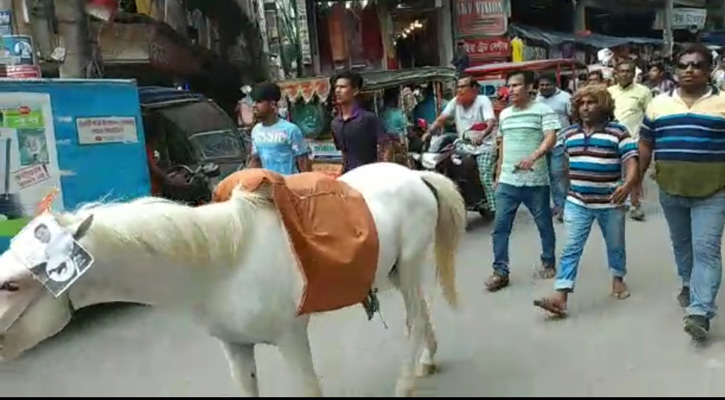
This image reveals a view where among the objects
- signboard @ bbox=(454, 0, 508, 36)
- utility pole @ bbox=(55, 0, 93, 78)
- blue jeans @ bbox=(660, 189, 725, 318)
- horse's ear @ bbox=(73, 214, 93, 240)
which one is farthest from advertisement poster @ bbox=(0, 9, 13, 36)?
signboard @ bbox=(454, 0, 508, 36)

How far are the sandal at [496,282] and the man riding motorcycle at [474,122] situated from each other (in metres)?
2.39

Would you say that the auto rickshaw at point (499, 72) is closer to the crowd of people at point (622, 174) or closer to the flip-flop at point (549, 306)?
the crowd of people at point (622, 174)

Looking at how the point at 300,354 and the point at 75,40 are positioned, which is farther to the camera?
the point at 75,40

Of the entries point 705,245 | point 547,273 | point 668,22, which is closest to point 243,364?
point 705,245

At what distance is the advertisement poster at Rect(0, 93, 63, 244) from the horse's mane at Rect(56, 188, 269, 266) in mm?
2615

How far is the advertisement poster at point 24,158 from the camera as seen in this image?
5262 millimetres

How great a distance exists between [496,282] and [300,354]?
10.2 ft

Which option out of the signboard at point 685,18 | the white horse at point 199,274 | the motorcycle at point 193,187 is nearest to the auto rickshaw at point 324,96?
the motorcycle at point 193,187

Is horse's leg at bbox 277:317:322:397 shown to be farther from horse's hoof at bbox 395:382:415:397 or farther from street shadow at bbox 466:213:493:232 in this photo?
street shadow at bbox 466:213:493:232

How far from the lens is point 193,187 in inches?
265

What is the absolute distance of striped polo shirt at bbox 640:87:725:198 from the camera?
435cm

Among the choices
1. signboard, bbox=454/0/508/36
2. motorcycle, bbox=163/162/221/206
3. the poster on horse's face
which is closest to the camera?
the poster on horse's face

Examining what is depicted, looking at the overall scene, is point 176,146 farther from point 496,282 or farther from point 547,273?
point 547,273

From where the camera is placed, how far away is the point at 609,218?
5316 millimetres
